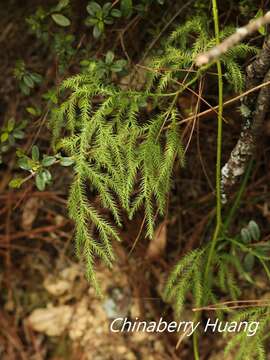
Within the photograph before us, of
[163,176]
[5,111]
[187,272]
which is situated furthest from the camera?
[5,111]

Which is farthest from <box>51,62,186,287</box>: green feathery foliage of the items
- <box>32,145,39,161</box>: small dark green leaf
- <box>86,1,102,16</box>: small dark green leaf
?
<box>86,1,102,16</box>: small dark green leaf

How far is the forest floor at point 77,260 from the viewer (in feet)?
6.16

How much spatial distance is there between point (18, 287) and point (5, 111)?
797 mm

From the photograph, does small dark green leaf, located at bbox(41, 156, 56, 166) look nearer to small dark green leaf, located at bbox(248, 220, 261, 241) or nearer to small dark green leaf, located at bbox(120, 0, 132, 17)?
small dark green leaf, located at bbox(120, 0, 132, 17)

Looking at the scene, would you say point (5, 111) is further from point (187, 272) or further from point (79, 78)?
point (187, 272)

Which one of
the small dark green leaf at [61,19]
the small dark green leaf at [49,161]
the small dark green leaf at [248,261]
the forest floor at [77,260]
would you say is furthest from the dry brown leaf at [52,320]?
the small dark green leaf at [61,19]

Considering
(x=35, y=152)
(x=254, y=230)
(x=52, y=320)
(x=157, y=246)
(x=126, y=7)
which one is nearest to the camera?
(x=35, y=152)

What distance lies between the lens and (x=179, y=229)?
1975mm

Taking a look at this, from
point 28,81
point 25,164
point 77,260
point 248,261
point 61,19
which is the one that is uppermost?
point 61,19

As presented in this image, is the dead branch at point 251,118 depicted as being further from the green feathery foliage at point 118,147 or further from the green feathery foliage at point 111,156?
the green feathery foliage at point 111,156

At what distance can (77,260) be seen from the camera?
82.7 inches

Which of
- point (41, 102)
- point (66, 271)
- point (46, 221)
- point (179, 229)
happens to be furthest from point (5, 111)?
point (179, 229)

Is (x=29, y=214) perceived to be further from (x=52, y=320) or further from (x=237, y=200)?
(x=237, y=200)

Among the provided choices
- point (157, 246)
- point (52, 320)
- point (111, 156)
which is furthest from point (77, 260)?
point (111, 156)
